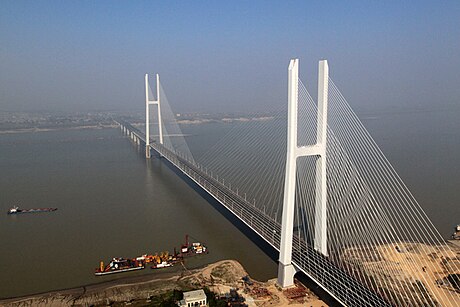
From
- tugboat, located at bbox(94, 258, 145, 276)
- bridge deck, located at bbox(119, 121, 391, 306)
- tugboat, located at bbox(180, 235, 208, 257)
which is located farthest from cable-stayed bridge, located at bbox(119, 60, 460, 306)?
tugboat, located at bbox(94, 258, 145, 276)

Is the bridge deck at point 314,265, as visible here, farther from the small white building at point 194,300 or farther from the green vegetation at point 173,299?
the small white building at point 194,300

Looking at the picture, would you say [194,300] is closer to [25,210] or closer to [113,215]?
[113,215]

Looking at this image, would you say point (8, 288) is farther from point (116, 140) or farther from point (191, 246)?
point (116, 140)

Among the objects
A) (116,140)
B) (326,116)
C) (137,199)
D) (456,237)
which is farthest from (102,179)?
(116,140)

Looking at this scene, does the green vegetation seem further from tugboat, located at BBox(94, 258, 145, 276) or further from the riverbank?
tugboat, located at BBox(94, 258, 145, 276)

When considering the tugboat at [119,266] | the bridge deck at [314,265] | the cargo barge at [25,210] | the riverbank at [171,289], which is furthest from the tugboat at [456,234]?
the cargo barge at [25,210]

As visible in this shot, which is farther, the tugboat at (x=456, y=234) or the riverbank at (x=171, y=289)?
the tugboat at (x=456, y=234)
